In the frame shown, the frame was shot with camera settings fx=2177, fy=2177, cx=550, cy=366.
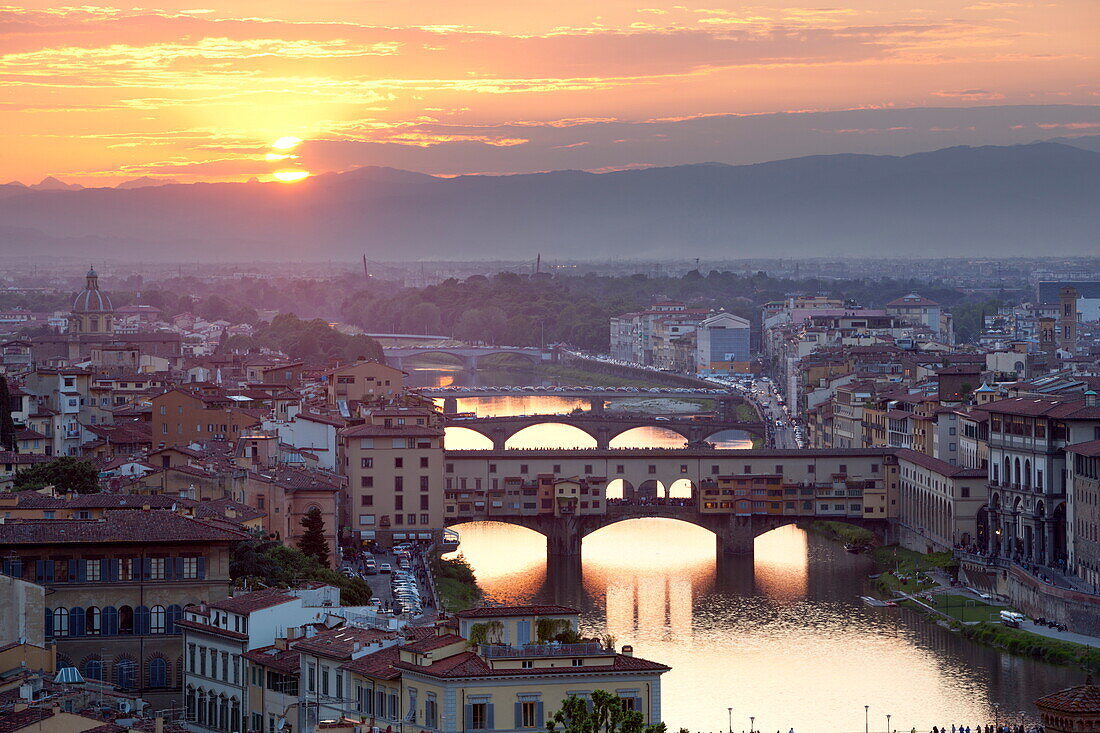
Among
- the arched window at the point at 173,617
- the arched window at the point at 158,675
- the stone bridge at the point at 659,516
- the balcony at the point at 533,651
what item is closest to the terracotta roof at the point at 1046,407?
the stone bridge at the point at 659,516

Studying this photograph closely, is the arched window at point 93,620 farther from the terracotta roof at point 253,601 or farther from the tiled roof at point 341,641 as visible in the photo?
the tiled roof at point 341,641

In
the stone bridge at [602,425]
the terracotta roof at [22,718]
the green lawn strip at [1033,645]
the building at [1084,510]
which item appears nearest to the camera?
the terracotta roof at [22,718]

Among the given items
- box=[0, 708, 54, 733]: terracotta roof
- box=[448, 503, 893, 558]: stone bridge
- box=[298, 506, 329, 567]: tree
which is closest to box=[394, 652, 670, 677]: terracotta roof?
box=[0, 708, 54, 733]: terracotta roof

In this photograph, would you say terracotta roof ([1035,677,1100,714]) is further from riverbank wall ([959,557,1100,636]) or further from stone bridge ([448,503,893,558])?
stone bridge ([448,503,893,558])

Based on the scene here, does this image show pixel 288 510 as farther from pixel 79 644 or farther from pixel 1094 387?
pixel 1094 387

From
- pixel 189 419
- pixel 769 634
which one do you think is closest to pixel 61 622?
pixel 769 634

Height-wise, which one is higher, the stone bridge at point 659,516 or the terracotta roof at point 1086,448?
the terracotta roof at point 1086,448

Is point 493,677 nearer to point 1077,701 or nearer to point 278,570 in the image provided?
point 1077,701
